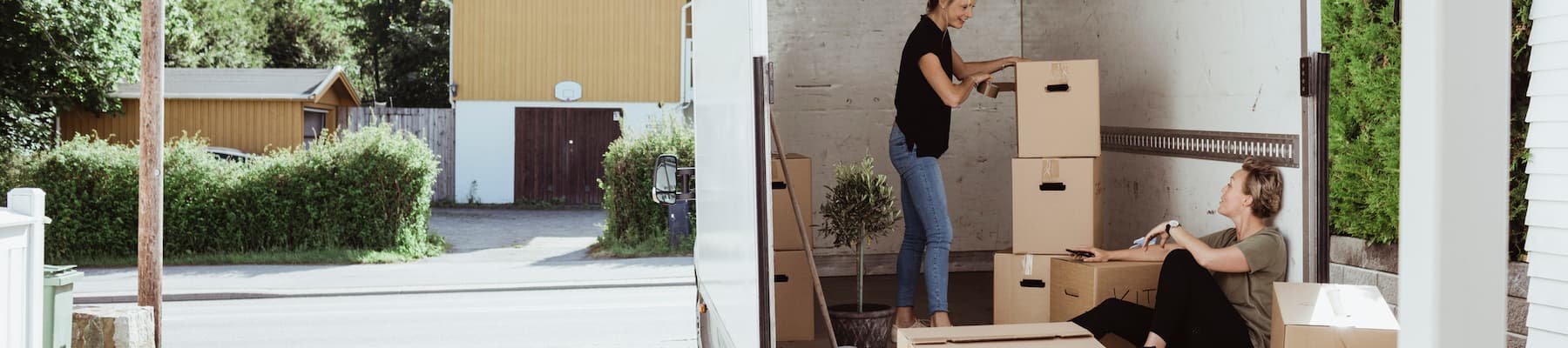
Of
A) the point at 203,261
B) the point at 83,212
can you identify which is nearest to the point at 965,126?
the point at 203,261

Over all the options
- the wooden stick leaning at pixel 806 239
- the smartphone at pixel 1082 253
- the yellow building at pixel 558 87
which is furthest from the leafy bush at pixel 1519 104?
the yellow building at pixel 558 87

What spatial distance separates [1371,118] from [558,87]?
20037 millimetres

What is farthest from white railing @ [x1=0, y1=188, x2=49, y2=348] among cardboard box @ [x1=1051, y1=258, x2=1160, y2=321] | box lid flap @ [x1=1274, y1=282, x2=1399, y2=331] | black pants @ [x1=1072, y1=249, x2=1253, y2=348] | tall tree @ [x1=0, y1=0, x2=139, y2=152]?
tall tree @ [x1=0, y1=0, x2=139, y2=152]

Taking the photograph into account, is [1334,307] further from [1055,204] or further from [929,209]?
[929,209]

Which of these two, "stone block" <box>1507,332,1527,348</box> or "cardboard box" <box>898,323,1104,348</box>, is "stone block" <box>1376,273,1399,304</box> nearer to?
"stone block" <box>1507,332,1527,348</box>

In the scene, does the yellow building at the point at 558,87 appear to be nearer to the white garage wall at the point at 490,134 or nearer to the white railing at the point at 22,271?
the white garage wall at the point at 490,134

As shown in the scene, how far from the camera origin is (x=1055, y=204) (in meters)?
4.58

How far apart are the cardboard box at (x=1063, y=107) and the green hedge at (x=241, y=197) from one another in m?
11.5

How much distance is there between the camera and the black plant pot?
4.79 metres

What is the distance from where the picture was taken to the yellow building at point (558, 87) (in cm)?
2380

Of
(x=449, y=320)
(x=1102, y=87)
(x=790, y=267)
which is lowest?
(x=449, y=320)

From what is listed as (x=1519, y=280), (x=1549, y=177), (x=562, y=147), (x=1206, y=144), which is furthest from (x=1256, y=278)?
(x=562, y=147)

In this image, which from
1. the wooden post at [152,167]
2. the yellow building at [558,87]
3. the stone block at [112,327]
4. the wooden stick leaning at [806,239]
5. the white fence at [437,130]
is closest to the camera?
the wooden stick leaning at [806,239]

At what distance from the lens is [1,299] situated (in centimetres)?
609
